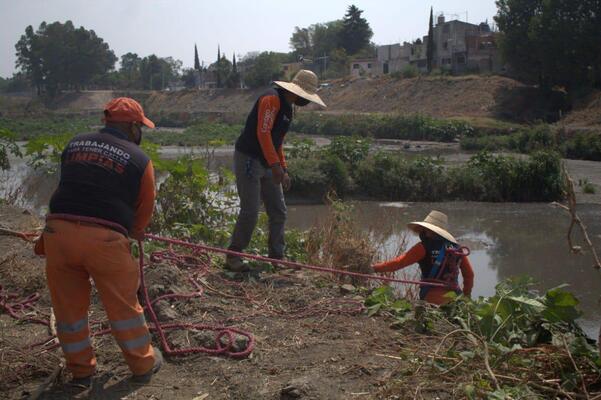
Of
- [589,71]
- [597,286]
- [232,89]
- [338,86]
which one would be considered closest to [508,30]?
[589,71]

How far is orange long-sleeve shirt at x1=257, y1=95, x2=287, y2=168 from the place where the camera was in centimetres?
524

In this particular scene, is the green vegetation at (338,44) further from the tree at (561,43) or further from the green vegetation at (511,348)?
the green vegetation at (511,348)

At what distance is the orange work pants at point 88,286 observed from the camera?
3096mm

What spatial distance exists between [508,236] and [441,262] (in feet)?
26.7

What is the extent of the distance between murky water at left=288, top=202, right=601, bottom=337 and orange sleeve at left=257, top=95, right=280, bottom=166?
261 centimetres

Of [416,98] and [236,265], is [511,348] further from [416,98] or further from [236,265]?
[416,98]

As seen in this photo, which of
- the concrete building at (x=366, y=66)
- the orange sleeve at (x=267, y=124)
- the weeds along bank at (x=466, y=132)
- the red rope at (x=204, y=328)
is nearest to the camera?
the red rope at (x=204, y=328)

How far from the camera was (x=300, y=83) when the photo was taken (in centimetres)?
559

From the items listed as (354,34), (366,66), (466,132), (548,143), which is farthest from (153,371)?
(354,34)

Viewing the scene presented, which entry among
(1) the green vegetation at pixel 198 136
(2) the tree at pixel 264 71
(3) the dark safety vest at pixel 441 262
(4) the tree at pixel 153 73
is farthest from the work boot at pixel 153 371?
(4) the tree at pixel 153 73

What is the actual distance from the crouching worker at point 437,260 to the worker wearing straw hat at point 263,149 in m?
1.27

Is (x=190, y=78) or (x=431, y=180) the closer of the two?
(x=431, y=180)

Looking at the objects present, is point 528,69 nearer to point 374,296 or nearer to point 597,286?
point 597,286

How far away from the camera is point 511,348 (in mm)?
3314
